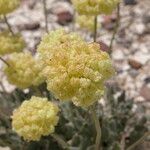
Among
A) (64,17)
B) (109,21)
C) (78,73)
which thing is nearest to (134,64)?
(109,21)

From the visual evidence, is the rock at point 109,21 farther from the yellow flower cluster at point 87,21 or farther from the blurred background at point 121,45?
the yellow flower cluster at point 87,21

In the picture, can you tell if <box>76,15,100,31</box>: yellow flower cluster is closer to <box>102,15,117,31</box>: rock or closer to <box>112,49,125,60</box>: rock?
<box>112,49,125,60</box>: rock

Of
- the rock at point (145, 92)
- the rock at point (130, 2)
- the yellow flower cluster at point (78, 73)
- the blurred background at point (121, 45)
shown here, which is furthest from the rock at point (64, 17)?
the yellow flower cluster at point (78, 73)

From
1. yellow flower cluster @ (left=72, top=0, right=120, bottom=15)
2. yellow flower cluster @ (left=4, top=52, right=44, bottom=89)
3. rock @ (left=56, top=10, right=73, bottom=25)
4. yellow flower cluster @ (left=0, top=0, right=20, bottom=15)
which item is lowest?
rock @ (left=56, top=10, right=73, bottom=25)

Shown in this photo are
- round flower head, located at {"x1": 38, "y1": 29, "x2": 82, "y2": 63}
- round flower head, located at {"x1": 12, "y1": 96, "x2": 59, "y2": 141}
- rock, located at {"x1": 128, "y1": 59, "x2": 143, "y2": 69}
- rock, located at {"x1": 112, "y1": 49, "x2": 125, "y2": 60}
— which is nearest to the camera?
round flower head, located at {"x1": 38, "y1": 29, "x2": 82, "y2": 63}

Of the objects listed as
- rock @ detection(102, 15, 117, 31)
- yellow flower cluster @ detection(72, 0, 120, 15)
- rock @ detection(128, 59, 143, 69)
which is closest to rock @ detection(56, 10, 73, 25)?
rock @ detection(102, 15, 117, 31)
